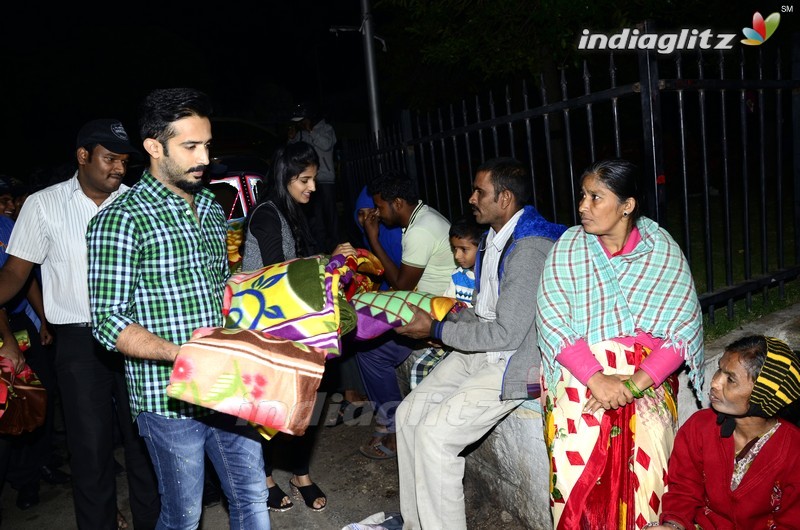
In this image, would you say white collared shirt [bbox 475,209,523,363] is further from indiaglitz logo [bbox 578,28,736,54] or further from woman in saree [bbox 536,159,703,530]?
indiaglitz logo [bbox 578,28,736,54]

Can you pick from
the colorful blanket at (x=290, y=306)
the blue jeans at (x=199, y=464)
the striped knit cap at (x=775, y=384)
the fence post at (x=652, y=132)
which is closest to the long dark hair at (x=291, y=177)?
the colorful blanket at (x=290, y=306)

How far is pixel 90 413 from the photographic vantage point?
3318mm

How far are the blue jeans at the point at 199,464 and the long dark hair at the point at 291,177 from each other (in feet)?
4.60

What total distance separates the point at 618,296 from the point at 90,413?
2717 mm

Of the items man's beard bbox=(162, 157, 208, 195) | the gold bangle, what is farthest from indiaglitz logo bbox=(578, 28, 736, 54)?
man's beard bbox=(162, 157, 208, 195)

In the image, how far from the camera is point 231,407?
85.9 inches

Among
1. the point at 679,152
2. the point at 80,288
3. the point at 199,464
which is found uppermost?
the point at 679,152

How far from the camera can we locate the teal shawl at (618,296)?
2.67 metres

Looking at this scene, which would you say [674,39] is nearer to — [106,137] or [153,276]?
[106,137]

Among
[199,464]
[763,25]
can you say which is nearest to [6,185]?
[199,464]

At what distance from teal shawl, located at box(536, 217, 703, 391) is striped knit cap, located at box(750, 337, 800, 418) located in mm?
318

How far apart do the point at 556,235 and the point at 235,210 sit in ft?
15.0

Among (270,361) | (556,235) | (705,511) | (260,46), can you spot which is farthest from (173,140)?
(260,46)

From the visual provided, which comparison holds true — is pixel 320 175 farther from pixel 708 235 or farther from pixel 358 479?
pixel 708 235
